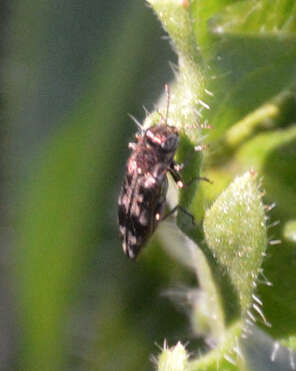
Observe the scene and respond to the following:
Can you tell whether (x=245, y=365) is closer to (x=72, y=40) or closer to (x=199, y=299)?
(x=199, y=299)

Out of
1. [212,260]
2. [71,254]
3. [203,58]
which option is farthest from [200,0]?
[71,254]

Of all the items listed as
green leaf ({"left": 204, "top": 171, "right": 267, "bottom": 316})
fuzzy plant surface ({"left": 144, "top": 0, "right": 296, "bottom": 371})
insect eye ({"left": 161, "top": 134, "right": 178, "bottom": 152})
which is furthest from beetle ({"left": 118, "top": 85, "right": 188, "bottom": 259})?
green leaf ({"left": 204, "top": 171, "right": 267, "bottom": 316})

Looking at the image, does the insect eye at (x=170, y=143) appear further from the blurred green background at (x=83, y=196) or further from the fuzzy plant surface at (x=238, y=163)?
the blurred green background at (x=83, y=196)

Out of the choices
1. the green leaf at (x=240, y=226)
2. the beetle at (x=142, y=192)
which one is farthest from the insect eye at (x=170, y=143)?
the green leaf at (x=240, y=226)

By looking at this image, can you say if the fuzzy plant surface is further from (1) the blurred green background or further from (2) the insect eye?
(1) the blurred green background

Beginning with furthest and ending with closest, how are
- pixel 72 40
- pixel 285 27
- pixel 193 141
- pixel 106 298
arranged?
pixel 72 40
pixel 106 298
pixel 285 27
pixel 193 141

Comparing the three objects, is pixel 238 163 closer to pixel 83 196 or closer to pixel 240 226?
pixel 240 226
